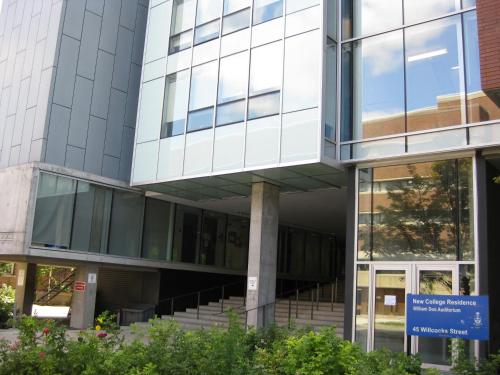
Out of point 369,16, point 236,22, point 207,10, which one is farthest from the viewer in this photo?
point 207,10

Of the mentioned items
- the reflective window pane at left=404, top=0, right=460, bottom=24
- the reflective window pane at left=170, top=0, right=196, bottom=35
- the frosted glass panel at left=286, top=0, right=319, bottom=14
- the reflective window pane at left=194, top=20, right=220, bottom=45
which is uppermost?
the reflective window pane at left=170, top=0, right=196, bottom=35

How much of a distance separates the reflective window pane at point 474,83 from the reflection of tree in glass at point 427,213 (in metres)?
1.20

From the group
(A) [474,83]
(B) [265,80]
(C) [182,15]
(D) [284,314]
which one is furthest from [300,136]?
(D) [284,314]

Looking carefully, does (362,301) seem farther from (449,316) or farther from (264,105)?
(264,105)

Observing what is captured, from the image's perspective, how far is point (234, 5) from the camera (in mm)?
17312

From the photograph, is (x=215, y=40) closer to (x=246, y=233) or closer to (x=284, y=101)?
(x=284, y=101)

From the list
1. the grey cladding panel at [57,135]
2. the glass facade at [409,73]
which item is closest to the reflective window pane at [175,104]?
the grey cladding panel at [57,135]

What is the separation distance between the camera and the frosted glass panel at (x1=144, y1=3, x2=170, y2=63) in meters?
19.5

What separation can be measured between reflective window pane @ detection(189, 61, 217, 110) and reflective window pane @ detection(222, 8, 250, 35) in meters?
1.14

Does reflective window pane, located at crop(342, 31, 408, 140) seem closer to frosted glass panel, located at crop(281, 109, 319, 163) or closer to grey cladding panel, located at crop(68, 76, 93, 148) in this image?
frosted glass panel, located at crop(281, 109, 319, 163)

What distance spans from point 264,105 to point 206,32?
4154mm

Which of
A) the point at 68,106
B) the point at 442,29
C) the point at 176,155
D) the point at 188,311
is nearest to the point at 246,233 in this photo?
the point at 188,311

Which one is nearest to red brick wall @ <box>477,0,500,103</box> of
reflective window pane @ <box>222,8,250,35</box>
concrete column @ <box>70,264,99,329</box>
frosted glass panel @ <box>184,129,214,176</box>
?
reflective window pane @ <box>222,8,250,35</box>

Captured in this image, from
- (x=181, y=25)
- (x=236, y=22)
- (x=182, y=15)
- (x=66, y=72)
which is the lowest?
(x=66, y=72)
